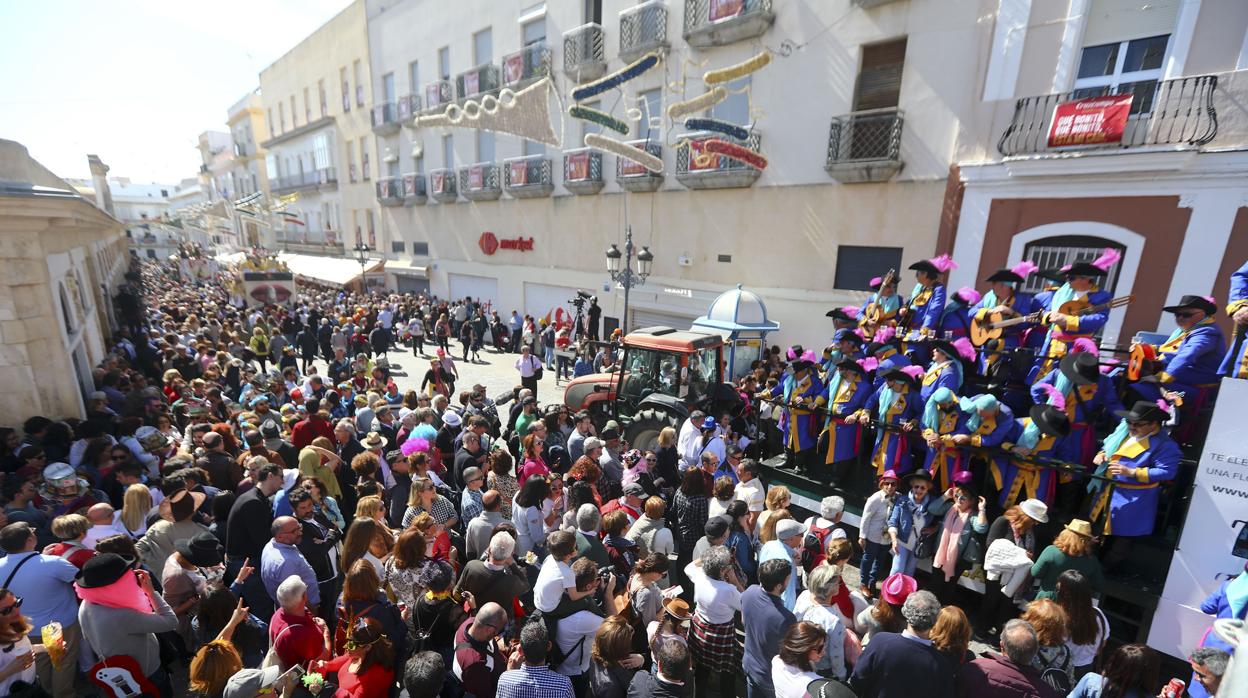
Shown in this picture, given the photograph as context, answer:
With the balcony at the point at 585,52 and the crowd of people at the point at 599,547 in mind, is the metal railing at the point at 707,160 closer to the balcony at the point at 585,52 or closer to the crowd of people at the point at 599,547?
the balcony at the point at 585,52

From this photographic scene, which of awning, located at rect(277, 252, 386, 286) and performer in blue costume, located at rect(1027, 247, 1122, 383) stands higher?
performer in blue costume, located at rect(1027, 247, 1122, 383)

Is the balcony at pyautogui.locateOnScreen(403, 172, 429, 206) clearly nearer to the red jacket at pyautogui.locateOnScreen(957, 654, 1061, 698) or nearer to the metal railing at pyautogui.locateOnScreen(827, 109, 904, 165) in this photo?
the metal railing at pyautogui.locateOnScreen(827, 109, 904, 165)

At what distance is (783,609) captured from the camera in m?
3.07

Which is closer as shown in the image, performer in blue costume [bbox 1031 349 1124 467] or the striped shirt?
the striped shirt

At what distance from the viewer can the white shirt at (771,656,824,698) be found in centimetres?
259

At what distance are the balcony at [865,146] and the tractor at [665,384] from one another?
5.70m

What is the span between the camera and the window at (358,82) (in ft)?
82.6

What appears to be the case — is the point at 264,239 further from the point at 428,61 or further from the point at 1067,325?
the point at 1067,325

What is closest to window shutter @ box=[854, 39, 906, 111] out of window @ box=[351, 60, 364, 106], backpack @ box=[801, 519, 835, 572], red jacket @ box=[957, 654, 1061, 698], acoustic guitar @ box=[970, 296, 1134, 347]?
acoustic guitar @ box=[970, 296, 1134, 347]

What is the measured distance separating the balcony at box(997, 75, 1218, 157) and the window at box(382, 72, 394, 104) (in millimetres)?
24055

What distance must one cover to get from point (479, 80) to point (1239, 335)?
20.2m

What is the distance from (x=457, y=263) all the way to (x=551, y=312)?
21.1ft

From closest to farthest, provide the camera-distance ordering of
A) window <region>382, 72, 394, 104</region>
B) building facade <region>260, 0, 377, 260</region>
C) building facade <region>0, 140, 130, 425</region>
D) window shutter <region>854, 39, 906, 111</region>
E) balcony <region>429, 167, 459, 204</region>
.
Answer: building facade <region>0, 140, 130, 425</region>, window shutter <region>854, 39, 906, 111</region>, balcony <region>429, 167, 459, 204</region>, window <region>382, 72, 394, 104</region>, building facade <region>260, 0, 377, 260</region>

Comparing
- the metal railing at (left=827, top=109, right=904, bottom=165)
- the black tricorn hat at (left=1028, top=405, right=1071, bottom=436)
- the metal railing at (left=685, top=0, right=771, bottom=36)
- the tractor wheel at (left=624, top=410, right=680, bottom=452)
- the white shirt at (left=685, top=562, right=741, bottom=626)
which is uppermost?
the metal railing at (left=685, top=0, right=771, bottom=36)
